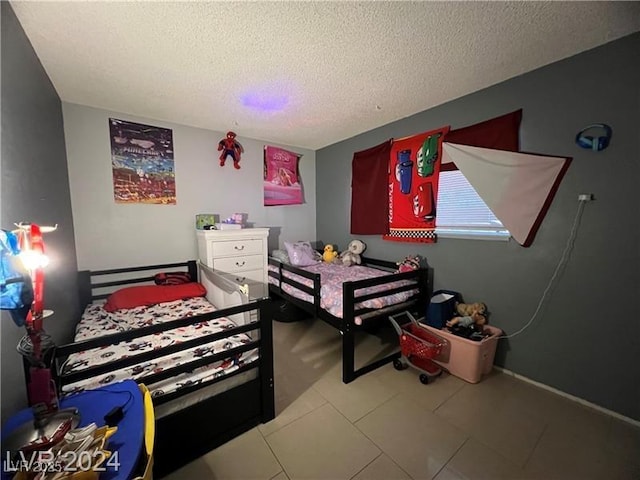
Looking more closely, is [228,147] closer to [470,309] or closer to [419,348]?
[419,348]

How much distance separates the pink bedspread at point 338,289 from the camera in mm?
2088

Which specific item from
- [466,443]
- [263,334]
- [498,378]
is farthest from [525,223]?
[263,334]

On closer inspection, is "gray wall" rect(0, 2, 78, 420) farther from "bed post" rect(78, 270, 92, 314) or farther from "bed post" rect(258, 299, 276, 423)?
"bed post" rect(258, 299, 276, 423)

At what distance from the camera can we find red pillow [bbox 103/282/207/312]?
2.09m

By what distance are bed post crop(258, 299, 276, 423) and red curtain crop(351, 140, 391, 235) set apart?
73.8 inches

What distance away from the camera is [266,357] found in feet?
4.91

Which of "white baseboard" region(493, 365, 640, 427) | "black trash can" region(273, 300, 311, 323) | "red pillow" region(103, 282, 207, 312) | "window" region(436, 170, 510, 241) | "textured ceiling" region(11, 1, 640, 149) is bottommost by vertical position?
"white baseboard" region(493, 365, 640, 427)

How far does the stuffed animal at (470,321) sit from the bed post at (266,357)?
1.49 meters

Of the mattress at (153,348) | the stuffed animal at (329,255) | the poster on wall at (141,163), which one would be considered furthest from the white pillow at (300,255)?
the poster on wall at (141,163)

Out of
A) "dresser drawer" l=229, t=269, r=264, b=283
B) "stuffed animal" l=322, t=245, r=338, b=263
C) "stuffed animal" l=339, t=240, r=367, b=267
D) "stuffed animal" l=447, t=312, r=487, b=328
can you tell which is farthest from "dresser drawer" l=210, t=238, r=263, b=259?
"stuffed animal" l=447, t=312, r=487, b=328

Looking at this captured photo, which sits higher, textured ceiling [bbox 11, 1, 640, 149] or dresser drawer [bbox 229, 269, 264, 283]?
textured ceiling [bbox 11, 1, 640, 149]

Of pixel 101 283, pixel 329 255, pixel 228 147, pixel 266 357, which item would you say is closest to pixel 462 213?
pixel 329 255

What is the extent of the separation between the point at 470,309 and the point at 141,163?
3458 mm

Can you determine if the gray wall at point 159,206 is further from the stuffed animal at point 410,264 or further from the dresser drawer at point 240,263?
the stuffed animal at point 410,264
